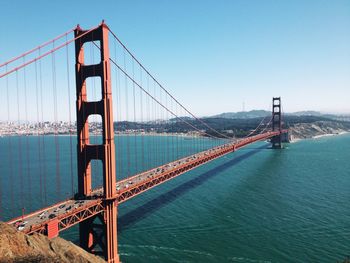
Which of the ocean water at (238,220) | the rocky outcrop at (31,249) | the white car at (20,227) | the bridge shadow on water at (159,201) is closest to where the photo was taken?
the rocky outcrop at (31,249)

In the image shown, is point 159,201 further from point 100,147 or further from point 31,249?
point 31,249

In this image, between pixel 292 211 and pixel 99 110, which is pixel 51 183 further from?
pixel 292 211

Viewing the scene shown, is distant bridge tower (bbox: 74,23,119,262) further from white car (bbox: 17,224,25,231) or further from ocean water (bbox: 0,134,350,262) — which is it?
white car (bbox: 17,224,25,231)

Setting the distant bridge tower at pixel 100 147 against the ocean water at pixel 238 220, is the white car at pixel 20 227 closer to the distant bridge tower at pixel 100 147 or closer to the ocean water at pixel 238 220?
the distant bridge tower at pixel 100 147

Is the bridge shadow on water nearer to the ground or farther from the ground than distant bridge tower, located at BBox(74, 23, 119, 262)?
nearer to the ground

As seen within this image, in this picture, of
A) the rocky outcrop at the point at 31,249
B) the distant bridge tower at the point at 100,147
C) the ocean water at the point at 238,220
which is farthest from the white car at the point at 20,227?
the ocean water at the point at 238,220

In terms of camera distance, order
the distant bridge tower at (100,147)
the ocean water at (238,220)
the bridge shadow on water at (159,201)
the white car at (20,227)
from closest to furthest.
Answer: the white car at (20,227) → the distant bridge tower at (100,147) → the ocean water at (238,220) → the bridge shadow on water at (159,201)

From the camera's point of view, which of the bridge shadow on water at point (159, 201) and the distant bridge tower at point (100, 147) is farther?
the bridge shadow on water at point (159, 201)

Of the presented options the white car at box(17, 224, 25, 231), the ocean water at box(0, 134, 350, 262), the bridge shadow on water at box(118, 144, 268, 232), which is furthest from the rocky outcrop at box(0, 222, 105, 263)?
the bridge shadow on water at box(118, 144, 268, 232)
